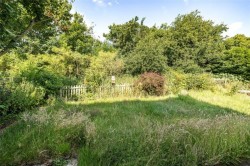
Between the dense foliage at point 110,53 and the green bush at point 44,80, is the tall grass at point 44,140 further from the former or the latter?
the green bush at point 44,80

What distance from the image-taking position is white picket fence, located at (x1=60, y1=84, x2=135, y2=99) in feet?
35.0

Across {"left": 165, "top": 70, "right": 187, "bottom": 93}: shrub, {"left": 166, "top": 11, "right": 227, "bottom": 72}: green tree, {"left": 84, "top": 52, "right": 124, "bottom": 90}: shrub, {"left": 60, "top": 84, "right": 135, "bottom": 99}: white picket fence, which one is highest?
{"left": 166, "top": 11, "right": 227, "bottom": 72}: green tree

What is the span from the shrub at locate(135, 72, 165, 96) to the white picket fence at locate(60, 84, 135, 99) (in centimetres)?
52

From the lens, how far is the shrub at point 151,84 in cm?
1175

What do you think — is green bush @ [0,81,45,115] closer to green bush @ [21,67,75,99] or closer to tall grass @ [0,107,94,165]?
green bush @ [21,67,75,99]

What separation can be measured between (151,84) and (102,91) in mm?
2342

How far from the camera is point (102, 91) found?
11.5 meters

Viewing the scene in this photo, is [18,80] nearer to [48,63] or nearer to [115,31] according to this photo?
[48,63]

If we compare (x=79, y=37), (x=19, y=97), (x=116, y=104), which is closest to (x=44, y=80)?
(x=19, y=97)

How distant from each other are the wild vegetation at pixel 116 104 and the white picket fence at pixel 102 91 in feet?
0.59

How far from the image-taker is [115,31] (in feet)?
93.2

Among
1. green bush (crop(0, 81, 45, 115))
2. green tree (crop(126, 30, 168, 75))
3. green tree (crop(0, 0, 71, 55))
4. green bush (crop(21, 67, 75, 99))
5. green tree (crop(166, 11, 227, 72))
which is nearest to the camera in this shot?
green tree (crop(0, 0, 71, 55))

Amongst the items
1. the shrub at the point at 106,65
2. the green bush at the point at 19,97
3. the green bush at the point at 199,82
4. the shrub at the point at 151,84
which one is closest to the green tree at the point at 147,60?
the shrub at the point at 106,65

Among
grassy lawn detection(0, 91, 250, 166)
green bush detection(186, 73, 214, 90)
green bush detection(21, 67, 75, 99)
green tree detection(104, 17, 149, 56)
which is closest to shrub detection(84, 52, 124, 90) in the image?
green bush detection(21, 67, 75, 99)
